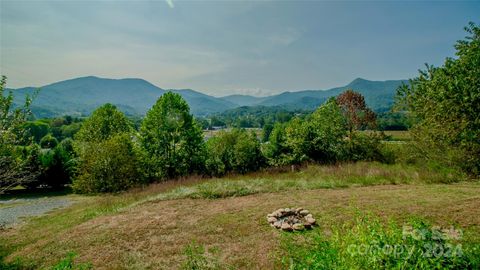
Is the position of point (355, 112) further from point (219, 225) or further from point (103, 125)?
point (103, 125)

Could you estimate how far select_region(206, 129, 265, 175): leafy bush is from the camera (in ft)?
84.0

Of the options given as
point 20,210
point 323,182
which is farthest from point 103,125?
point 323,182

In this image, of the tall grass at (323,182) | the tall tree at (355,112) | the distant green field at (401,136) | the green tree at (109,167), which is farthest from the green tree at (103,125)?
the distant green field at (401,136)

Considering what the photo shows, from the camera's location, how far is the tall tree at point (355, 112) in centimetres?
2216

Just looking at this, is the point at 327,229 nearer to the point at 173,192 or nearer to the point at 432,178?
the point at 173,192

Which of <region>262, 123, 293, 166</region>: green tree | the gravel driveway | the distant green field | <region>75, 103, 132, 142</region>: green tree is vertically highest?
<region>75, 103, 132, 142</region>: green tree

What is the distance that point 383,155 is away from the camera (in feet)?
67.7

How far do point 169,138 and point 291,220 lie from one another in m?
15.8

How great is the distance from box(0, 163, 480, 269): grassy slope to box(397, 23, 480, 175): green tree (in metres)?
1.82

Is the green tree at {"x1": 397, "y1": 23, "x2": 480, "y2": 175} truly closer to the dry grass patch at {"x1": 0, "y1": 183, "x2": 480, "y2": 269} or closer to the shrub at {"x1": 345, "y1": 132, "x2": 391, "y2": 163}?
the dry grass patch at {"x1": 0, "y1": 183, "x2": 480, "y2": 269}

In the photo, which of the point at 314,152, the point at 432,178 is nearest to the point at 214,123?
the point at 314,152

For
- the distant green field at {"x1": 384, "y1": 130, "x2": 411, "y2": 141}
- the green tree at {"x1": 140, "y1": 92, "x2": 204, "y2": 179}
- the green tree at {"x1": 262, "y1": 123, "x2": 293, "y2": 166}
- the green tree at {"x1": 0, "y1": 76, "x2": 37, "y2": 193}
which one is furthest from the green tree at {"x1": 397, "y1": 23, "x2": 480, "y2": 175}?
the green tree at {"x1": 262, "y1": 123, "x2": 293, "y2": 166}

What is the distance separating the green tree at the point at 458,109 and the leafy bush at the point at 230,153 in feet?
62.7

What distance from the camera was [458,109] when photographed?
627cm
